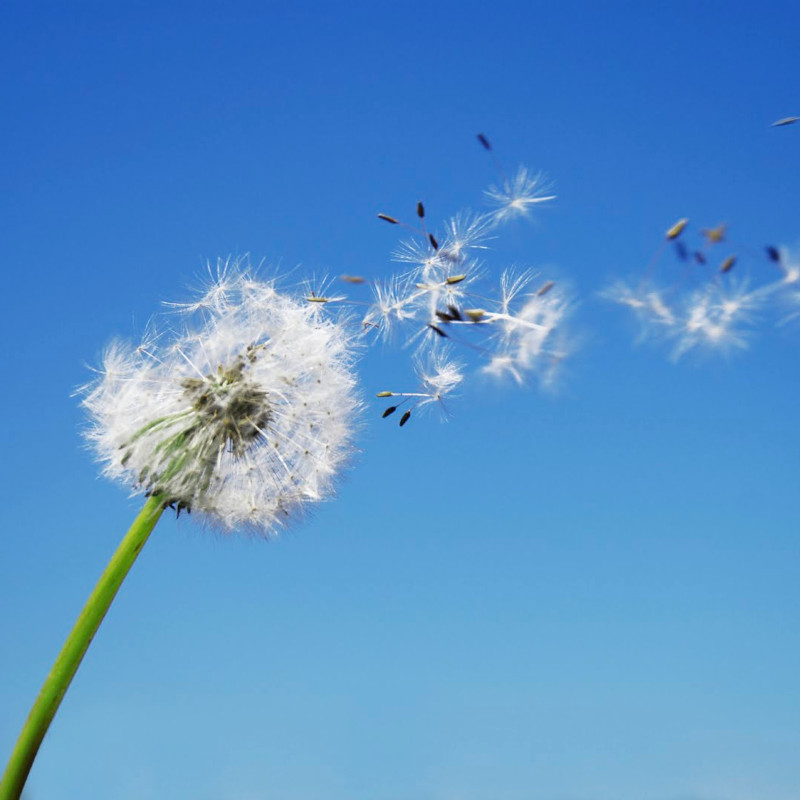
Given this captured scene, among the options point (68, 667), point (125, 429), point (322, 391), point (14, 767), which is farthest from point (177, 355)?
point (14, 767)

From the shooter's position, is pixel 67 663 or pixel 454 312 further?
pixel 454 312

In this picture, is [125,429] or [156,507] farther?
[125,429]

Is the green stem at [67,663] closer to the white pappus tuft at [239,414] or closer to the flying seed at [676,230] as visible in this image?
the white pappus tuft at [239,414]

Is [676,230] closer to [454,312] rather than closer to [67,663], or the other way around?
[454,312]

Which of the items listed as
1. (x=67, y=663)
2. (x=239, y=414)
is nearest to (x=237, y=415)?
(x=239, y=414)

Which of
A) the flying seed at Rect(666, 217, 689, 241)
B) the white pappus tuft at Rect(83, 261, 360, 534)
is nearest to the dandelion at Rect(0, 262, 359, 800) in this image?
the white pappus tuft at Rect(83, 261, 360, 534)

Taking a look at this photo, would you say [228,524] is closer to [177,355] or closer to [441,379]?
[177,355]

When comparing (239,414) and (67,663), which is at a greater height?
(239,414)
